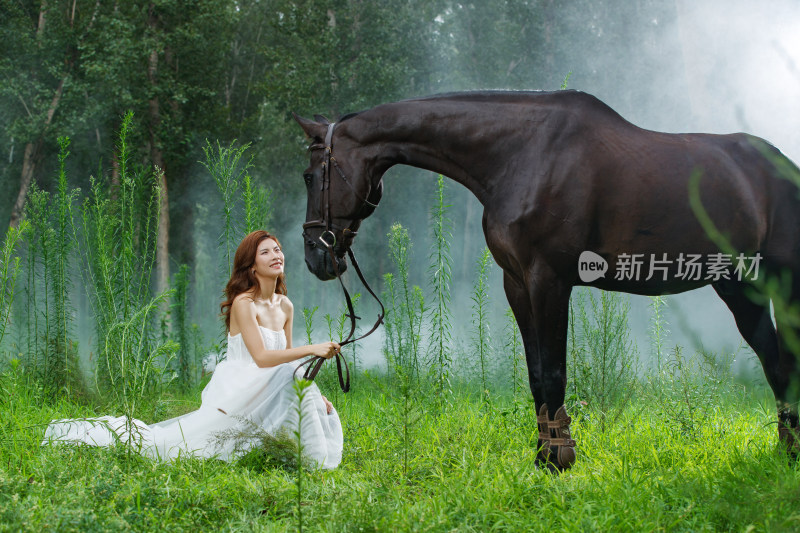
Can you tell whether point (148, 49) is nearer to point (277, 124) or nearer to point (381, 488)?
point (277, 124)

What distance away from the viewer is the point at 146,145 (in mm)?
11219

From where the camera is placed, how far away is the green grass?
7.49 feet

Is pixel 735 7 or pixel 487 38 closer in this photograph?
pixel 735 7

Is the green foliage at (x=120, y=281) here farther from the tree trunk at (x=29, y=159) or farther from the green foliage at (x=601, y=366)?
the tree trunk at (x=29, y=159)

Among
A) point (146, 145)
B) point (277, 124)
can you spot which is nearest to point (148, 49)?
point (146, 145)

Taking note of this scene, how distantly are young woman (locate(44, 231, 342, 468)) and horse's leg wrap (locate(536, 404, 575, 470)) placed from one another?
41.4 inches

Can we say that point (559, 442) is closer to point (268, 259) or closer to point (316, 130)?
point (268, 259)

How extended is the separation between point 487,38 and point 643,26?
132 inches

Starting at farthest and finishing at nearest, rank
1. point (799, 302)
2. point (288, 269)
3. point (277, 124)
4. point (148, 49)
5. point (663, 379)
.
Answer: point (288, 269), point (277, 124), point (148, 49), point (663, 379), point (799, 302)

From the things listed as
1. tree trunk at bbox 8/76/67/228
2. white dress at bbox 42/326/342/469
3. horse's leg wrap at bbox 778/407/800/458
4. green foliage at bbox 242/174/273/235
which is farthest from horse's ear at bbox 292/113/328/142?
tree trunk at bbox 8/76/67/228

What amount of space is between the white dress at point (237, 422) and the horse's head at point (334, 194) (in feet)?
1.94

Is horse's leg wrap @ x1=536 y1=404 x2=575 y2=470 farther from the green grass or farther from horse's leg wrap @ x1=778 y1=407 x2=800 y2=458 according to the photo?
horse's leg wrap @ x1=778 y1=407 x2=800 y2=458

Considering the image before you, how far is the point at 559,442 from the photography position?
9.20 ft

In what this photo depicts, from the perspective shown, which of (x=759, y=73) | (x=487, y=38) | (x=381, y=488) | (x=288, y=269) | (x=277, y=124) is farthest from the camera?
(x=288, y=269)
